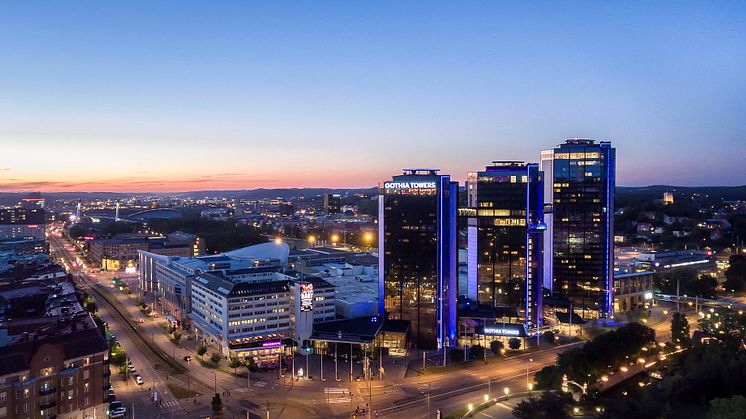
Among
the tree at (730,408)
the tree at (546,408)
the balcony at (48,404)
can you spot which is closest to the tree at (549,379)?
the tree at (546,408)

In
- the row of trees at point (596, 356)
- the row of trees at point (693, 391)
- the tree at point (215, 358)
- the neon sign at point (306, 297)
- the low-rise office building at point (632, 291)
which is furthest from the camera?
the low-rise office building at point (632, 291)

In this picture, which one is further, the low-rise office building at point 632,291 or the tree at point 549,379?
the low-rise office building at point 632,291

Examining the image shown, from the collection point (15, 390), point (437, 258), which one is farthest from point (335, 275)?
point (15, 390)

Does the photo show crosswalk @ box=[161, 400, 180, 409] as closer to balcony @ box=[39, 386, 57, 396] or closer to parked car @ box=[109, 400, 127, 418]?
parked car @ box=[109, 400, 127, 418]

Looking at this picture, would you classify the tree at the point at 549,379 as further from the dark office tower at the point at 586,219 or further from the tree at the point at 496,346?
the dark office tower at the point at 586,219

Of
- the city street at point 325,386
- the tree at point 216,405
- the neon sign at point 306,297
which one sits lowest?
the city street at point 325,386

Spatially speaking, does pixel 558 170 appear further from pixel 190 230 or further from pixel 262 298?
pixel 190 230

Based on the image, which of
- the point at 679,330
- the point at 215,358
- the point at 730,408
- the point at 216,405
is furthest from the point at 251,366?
the point at 679,330
